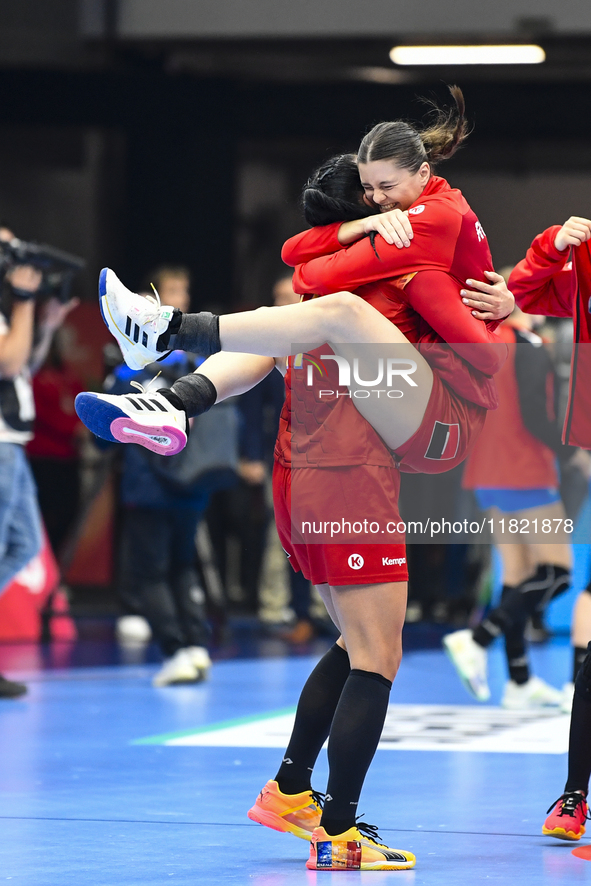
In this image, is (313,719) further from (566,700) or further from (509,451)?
(509,451)

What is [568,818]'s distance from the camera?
3127mm

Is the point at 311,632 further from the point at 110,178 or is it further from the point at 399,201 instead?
the point at 399,201

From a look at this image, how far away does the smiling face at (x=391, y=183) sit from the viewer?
296 cm

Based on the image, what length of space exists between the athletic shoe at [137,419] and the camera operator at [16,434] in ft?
9.63

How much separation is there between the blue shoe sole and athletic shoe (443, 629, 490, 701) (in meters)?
3.08

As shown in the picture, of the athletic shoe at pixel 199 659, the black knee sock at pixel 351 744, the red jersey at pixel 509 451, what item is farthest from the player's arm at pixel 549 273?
the athletic shoe at pixel 199 659

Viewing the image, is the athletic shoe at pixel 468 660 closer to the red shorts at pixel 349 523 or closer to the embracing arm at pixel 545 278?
the embracing arm at pixel 545 278

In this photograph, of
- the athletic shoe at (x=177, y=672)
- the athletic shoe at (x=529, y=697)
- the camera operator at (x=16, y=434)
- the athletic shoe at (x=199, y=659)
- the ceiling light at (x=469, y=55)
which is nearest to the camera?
the athletic shoe at (x=529, y=697)

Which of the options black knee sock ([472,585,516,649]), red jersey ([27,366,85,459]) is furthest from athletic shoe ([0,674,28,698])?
red jersey ([27,366,85,459])

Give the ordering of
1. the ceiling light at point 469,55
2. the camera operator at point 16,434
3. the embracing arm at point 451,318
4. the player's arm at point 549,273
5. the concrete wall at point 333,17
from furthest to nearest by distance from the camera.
A: the ceiling light at point 469,55, the concrete wall at point 333,17, the camera operator at point 16,434, the player's arm at point 549,273, the embracing arm at point 451,318

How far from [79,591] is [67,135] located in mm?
3955

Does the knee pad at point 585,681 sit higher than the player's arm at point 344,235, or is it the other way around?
the player's arm at point 344,235

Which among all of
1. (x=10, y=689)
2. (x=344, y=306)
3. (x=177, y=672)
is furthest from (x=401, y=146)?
(x=177, y=672)

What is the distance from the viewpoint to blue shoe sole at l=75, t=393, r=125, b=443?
2816 millimetres
